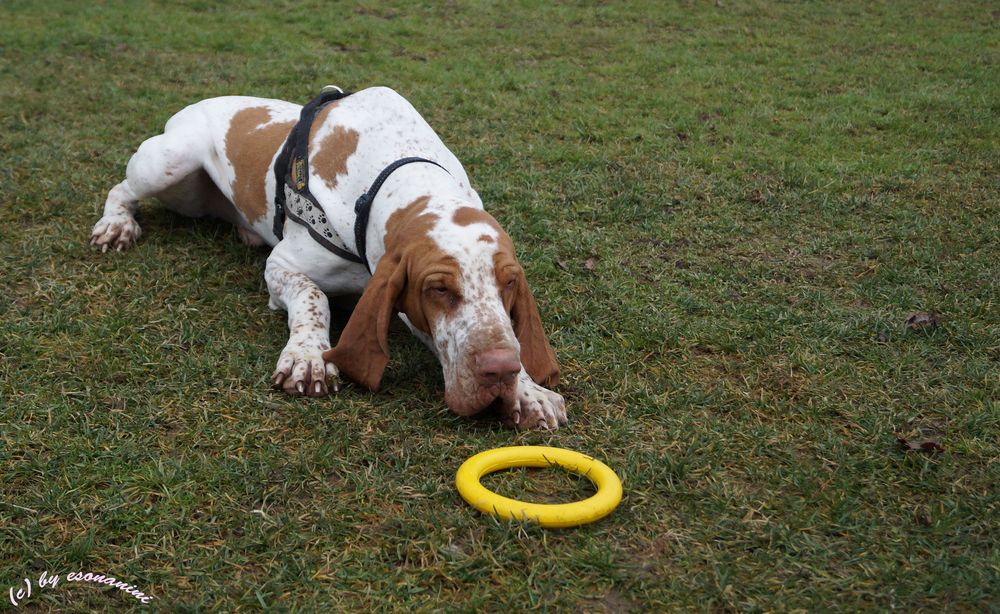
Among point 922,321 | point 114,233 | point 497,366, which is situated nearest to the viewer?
point 497,366

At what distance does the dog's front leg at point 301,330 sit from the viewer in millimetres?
3592

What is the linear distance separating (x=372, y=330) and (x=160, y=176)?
7.27 ft

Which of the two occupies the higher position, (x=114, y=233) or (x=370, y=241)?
(x=370, y=241)

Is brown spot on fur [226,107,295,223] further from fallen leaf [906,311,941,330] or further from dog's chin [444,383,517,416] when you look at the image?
fallen leaf [906,311,941,330]

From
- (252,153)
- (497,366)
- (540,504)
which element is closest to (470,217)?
(497,366)

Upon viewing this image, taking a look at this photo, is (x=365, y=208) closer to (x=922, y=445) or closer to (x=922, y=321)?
(x=922, y=445)

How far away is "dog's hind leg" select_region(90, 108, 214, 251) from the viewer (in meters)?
4.91

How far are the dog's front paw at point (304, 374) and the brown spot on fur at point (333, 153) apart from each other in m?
0.91

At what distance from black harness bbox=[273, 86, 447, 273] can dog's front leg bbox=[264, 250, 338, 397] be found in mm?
206

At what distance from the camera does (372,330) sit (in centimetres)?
346

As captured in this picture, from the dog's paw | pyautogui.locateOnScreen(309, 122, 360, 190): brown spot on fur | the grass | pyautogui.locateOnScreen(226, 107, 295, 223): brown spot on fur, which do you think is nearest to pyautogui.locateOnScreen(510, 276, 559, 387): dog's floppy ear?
Result: the grass

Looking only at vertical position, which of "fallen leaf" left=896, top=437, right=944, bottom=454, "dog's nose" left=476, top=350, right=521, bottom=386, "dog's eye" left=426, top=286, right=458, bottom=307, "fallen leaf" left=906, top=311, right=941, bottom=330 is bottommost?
"fallen leaf" left=896, top=437, right=944, bottom=454

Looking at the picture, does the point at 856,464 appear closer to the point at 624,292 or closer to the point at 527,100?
the point at 624,292

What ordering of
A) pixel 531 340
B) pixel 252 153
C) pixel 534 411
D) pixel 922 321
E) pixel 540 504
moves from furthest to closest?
pixel 252 153 → pixel 922 321 → pixel 531 340 → pixel 534 411 → pixel 540 504
